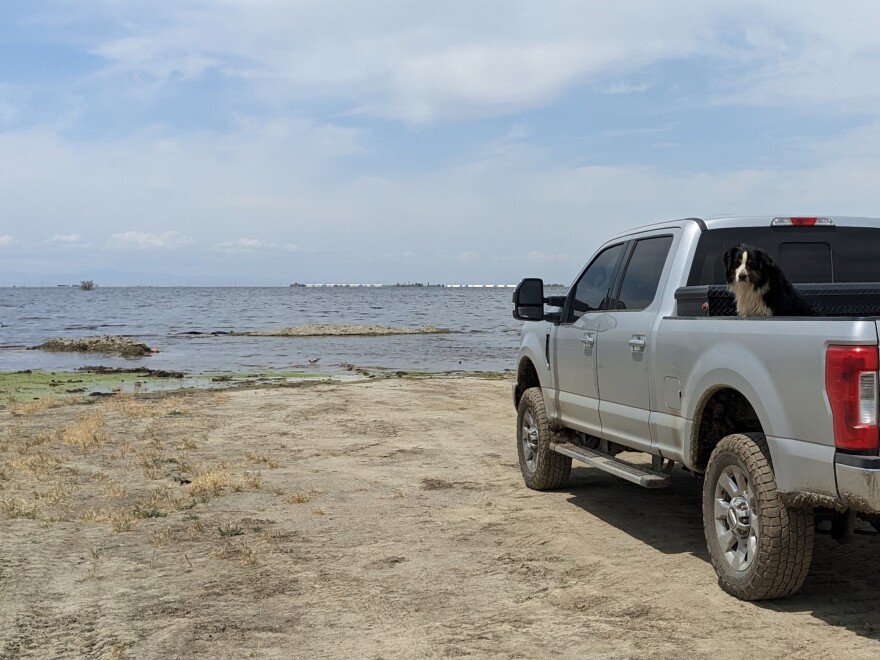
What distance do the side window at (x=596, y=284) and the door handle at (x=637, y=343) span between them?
82 centimetres

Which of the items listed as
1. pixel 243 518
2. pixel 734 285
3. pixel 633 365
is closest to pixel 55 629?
pixel 243 518

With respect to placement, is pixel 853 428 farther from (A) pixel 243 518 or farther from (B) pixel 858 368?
(A) pixel 243 518

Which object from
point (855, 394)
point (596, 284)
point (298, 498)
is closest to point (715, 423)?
point (855, 394)

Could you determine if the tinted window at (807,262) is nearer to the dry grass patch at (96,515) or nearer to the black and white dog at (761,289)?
the black and white dog at (761,289)

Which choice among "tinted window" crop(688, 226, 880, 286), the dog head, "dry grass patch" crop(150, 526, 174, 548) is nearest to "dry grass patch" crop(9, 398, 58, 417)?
"dry grass patch" crop(150, 526, 174, 548)

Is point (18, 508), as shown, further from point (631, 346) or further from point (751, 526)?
point (751, 526)

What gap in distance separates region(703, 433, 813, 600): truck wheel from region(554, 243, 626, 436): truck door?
178cm

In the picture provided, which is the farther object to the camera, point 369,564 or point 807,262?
point 807,262

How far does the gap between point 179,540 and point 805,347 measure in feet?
14.9

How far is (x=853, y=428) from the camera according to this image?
4102 millimetres

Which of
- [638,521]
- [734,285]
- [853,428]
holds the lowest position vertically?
[638,521]

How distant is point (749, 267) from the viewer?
211 inches

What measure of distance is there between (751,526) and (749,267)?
1521mm

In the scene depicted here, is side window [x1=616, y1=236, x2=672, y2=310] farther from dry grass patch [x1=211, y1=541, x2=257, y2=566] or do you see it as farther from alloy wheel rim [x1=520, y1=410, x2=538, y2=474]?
dry grass patch [x1=211, y1=541, x2=257, y2=566]
